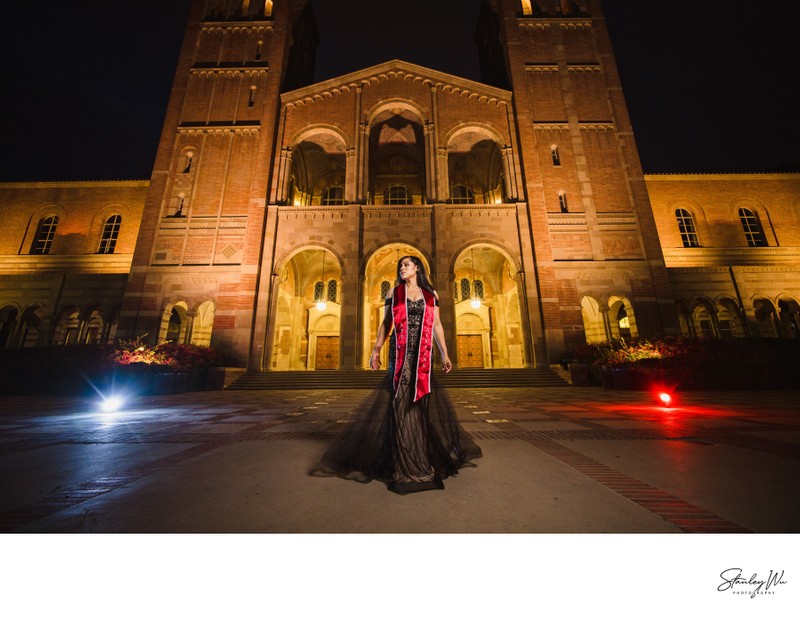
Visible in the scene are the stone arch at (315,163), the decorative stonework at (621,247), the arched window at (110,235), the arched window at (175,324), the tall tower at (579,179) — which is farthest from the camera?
the arched window at (175,324)

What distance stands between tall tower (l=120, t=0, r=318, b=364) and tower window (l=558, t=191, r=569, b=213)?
46.6 ft

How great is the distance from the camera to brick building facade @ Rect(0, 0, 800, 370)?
568 inches

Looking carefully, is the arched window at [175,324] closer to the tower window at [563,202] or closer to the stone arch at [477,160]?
the stone arch at [477,160]

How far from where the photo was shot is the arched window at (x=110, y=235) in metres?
19.6

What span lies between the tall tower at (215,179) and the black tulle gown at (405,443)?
1270 centimetres

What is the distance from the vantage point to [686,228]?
1942cm

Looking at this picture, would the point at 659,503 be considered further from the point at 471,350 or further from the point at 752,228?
the point at 752,228

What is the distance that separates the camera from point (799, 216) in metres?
19.5

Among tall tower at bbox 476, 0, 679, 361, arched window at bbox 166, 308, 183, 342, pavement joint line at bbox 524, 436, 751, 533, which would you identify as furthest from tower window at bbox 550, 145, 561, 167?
arched window at bbox 166, 308, 183, 342

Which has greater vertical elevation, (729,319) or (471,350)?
(729,319)

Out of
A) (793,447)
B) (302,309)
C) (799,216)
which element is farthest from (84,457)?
(799,216)

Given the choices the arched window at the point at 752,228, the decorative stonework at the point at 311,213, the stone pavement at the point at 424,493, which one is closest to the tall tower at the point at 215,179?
the decorative stonework at the point at 311,213

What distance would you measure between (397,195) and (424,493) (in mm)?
20569
